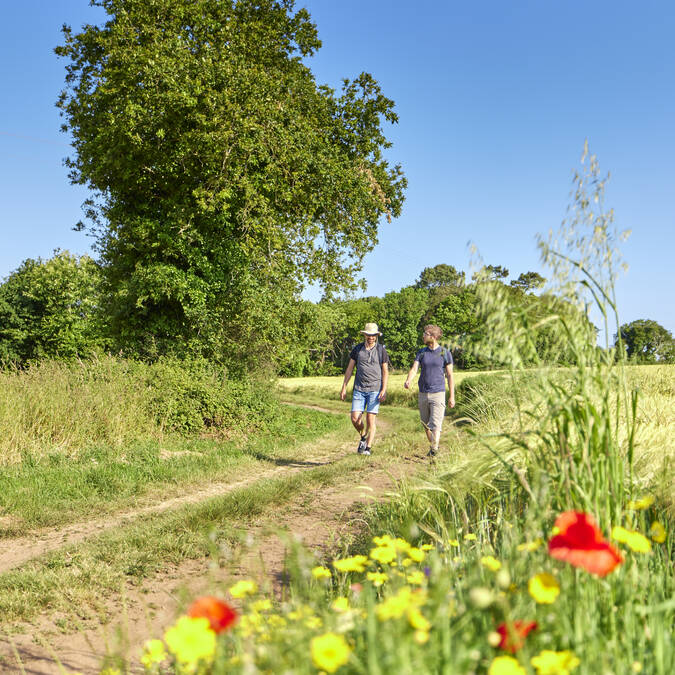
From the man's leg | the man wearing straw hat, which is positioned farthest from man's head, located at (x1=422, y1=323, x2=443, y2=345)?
the man's leg

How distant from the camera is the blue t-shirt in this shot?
912 centimetres

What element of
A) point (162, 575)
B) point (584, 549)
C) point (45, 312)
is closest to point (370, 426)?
point (162, 575)

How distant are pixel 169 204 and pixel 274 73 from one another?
523cm

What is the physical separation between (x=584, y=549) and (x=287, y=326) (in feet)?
50.4

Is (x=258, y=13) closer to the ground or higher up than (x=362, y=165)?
higher up

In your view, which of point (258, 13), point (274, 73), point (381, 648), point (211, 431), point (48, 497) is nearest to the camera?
point (381, 648)

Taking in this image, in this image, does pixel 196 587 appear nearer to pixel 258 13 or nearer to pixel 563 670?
pixel 563 670

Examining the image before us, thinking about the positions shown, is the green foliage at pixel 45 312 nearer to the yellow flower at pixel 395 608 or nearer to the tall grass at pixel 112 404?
the tall grass at pixel 112 404

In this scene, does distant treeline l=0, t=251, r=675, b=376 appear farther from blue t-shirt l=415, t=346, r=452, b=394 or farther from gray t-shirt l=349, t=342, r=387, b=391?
gray t-shirt l=349, t=342, r=387, b=391

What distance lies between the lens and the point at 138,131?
1398cm

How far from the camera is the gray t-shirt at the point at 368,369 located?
965 centimetres

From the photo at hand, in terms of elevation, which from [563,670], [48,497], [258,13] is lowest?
[48,497]

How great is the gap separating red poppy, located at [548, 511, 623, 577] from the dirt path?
800 mm

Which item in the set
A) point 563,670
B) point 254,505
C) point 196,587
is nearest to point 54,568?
point 196,587
